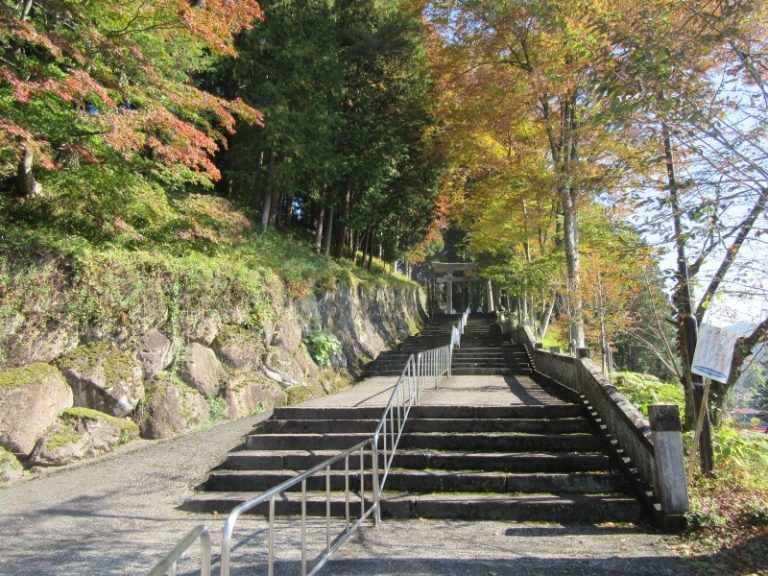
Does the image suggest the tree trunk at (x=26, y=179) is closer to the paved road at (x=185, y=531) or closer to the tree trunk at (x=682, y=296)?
the paved road at (x=185, y=531)

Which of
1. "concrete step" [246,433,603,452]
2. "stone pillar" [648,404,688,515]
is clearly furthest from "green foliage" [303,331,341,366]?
"stone pillar" [648,404,688,515]

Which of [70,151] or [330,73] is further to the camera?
[330,73]

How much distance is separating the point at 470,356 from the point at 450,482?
9.70m

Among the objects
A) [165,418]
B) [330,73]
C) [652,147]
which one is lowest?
[165,418]

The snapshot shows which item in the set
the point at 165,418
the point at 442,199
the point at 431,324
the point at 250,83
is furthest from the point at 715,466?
the point at 431,324

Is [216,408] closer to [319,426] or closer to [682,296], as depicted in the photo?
[319,426]

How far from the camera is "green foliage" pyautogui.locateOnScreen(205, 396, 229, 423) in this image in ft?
24.5

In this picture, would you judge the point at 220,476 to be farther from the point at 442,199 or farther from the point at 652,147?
the point at 442,199

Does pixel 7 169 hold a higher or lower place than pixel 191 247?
higher

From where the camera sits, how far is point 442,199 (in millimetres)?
20562

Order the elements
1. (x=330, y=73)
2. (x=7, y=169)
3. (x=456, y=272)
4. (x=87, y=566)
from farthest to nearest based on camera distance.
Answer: (x=456, y=272), (x=330, y=73), (x=7, y=169), (x=87, y=566)

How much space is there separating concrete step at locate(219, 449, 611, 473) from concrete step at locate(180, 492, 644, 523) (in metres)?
0.54

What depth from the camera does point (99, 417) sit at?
5.89 meters

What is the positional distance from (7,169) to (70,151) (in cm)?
145
